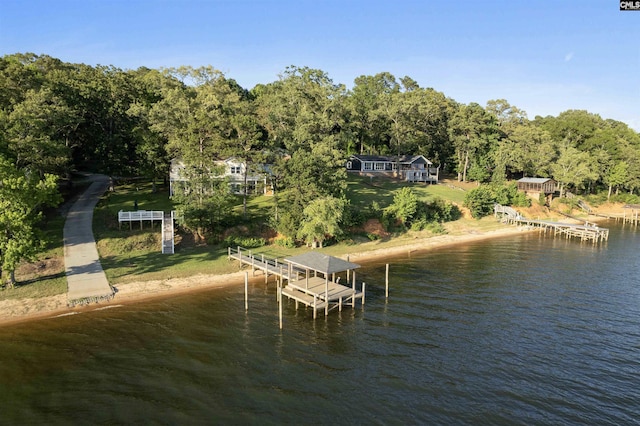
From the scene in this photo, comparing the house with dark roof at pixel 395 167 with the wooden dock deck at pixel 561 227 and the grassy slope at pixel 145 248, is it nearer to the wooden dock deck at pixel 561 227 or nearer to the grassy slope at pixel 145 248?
the wooden dock deck at pixel 561 227

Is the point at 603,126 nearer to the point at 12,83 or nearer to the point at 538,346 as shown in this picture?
the point at 538,346

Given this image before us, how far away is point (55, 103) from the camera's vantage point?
49500 mm

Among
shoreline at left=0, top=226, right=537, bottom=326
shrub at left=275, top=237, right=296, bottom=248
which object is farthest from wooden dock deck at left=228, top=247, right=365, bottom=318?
shrub at left=275, top=237, right=296, bottom=248

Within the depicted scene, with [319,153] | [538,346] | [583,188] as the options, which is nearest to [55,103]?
[319,153]

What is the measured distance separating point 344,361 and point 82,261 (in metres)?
26.0

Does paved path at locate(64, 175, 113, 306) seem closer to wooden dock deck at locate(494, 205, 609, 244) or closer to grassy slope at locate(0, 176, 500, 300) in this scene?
grassy slope at locate(0, 176, 500, 300)

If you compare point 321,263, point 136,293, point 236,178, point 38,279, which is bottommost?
point 136,293

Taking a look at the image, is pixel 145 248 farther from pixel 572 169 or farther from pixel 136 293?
pixel 572 169

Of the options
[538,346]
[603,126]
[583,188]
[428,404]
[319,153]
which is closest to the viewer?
[428,404]

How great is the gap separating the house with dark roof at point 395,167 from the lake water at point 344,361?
170ft

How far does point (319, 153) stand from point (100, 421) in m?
35.0

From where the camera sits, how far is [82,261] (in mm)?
36250

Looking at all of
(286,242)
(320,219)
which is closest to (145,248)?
(286,242)

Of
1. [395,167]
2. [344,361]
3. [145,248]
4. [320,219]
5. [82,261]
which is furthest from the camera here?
[395,167]
